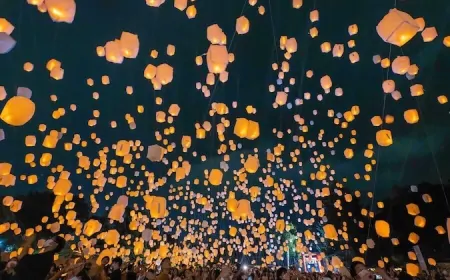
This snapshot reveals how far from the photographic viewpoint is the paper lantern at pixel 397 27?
12.5 feet

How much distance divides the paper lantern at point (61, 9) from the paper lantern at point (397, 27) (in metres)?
3.38

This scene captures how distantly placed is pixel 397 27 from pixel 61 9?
362cm

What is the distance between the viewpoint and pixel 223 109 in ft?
23.8

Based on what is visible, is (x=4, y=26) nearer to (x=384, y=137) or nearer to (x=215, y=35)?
(x=215, y=35)

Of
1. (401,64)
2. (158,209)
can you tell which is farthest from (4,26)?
(401,64)

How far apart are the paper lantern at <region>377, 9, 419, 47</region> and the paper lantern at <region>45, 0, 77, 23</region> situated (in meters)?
3.38

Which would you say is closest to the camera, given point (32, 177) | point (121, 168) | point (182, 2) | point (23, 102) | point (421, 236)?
point (23, 102)

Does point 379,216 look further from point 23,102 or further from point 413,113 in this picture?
point 23,102

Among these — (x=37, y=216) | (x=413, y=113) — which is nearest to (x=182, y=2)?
(x=413, y=113)

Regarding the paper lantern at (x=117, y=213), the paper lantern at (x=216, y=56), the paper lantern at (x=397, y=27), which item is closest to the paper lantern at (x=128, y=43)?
the paper lantern at (x=216, y=56)

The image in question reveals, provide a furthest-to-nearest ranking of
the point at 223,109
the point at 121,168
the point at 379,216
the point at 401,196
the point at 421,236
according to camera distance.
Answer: the point at 379,216
the point at 401,196
the point at 421,236
the point at 121,168
the point at 223,109

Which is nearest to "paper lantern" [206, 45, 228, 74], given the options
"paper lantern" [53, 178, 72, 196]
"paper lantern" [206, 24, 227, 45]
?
"paper lantern" [206, 24, 227, 45]

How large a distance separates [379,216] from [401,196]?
303 cm

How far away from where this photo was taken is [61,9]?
3676mm
